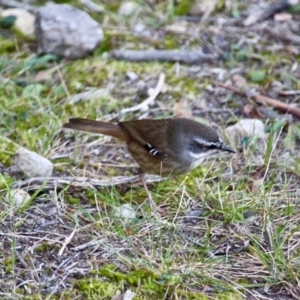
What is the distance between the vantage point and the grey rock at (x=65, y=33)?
7.80 metres

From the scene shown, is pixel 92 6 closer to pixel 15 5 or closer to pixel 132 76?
pixel 15 5

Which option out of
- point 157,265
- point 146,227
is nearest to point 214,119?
→ point 146,227

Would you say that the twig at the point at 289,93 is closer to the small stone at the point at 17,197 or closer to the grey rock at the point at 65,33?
the grey rock at the point at 65,33

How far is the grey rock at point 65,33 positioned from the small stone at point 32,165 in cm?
212

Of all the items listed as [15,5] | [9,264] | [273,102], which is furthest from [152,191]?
[15,5]

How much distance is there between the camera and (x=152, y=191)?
602 cm

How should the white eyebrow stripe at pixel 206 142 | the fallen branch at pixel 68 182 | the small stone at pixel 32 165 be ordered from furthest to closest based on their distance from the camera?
1. the white eyebrow stripe at pixel 206 142
2. the small stone at pixel 32 165
3. the fallen branch at pixel 68 182

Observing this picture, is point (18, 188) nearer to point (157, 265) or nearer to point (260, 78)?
point (157, 265)

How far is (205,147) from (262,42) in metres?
2.65

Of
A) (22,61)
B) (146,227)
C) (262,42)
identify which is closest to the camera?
(146,227)

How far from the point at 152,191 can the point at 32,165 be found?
922 mm

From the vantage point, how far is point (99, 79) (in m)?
7.59

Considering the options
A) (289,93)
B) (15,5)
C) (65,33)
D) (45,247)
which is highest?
(45,247)

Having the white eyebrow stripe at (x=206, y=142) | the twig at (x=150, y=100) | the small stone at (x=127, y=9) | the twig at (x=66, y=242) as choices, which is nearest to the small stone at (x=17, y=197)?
the twig at (x=66, y=242)
